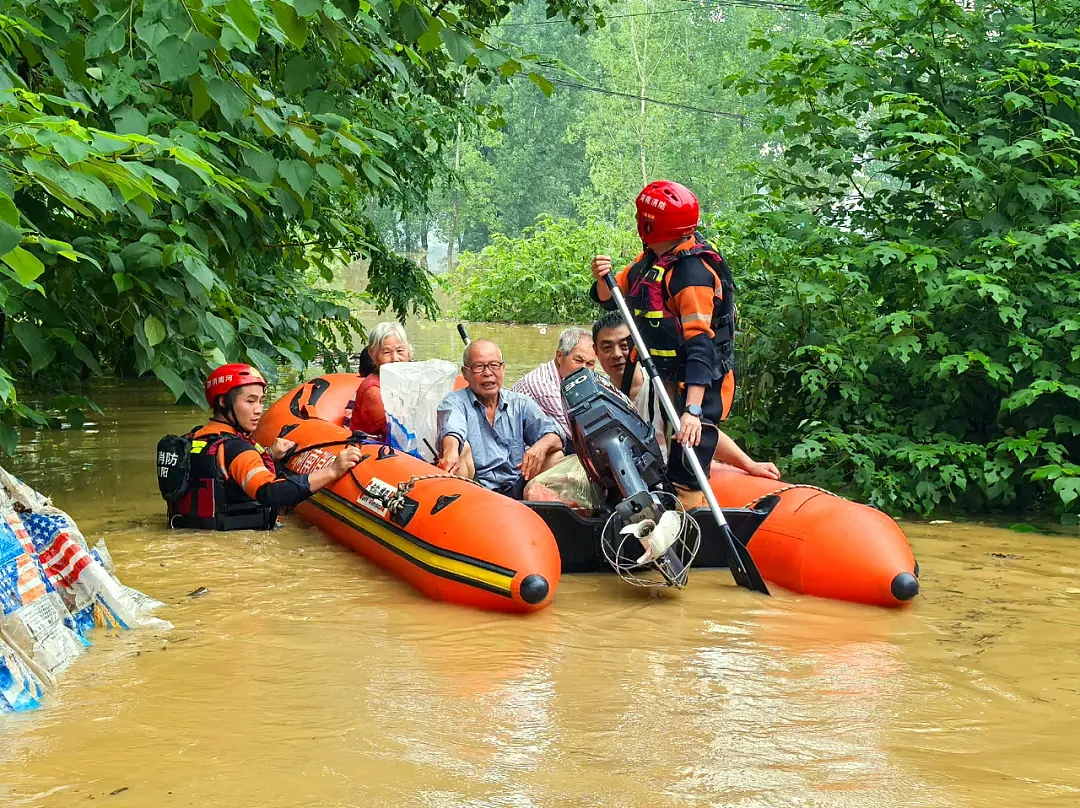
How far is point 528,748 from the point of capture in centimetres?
360

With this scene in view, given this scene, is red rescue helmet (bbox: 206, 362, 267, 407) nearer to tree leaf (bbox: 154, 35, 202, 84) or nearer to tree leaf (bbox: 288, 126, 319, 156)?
tree leaf (bbox: 288, 126, 319, 156)

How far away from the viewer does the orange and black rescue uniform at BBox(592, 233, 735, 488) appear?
5.55 meters

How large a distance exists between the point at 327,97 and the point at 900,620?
2.98m

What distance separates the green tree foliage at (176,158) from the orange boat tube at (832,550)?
2.34m

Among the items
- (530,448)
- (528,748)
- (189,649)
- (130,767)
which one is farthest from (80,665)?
(530,448)

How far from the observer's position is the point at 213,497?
6480 mm

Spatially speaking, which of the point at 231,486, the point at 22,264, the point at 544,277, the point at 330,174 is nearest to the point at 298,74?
the point at 330,174

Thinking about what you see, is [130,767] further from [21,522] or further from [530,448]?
[530,448]

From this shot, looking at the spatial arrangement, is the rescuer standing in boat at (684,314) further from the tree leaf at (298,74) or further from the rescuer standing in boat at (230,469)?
the tree leaf at (298,74)

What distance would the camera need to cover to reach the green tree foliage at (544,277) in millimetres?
26188

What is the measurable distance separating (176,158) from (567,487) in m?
2.75

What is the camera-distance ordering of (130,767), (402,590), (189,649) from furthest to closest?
(402,590) < (189,649) < (130,767)

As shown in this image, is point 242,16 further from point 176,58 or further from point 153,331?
point 153,331

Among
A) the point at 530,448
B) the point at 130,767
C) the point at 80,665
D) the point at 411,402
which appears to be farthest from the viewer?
the point at 411,402
